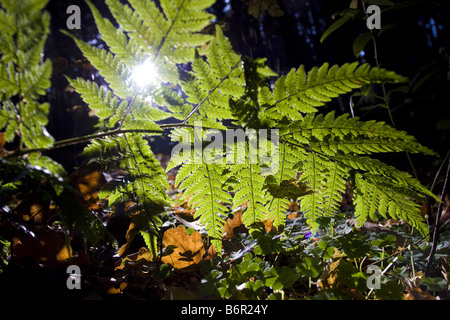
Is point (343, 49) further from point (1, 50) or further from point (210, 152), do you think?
point (1, 50)

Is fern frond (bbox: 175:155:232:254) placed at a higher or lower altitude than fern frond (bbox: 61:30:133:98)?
lower

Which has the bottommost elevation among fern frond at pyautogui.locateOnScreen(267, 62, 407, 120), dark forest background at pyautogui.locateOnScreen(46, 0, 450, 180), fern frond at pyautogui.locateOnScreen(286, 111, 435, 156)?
→ fern frond at pyautogui.locateOnScreen(286, 111, 435, 156)

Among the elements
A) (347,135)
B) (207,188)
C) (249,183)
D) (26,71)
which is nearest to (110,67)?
(26,71)

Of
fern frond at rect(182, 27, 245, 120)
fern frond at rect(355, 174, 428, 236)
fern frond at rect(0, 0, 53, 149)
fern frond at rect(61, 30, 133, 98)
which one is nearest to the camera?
fern frond at rect(0, 0, 53, 149)

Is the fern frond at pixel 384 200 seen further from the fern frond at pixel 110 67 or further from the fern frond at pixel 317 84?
the fern frond at pixel 110 67

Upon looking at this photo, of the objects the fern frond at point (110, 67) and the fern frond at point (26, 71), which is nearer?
the fern frond at point (26, 71)

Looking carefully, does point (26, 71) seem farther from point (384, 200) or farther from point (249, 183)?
point (384, 200)

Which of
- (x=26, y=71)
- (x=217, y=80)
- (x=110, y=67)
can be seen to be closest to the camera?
(x=26, y=71)

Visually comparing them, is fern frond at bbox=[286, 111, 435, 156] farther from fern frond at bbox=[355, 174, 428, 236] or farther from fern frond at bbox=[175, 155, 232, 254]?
fern frond at bbox=[175, 155, 232, 254]

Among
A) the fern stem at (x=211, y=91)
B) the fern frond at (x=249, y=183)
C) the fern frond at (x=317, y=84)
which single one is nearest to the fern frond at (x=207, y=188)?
the fern frond at (x=249, y=183)

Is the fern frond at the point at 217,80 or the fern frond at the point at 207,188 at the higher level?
the fern frond at the point at 217,80

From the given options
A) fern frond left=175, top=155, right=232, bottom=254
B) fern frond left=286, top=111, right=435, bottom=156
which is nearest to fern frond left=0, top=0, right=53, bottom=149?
fern frond left=175, top=155, right=232, bottom=254

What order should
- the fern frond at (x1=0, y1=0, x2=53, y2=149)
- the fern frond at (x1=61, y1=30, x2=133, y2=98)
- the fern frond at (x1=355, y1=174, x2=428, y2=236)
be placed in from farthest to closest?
the fern frond at (x1=355, y1=174, x2=428, y2=236)
the fern frond at (x1=61, y1=30, x2=133, y2=98)
the fern frond at (x1=0, y1=0, x2=53, y2=149)

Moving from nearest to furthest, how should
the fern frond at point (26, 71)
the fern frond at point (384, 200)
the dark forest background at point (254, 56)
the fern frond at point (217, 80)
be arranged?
1. the fern frond at point (26, 71)
2. the fern frond at point (217, 80)
3. the fern frond at point (384, 200)
4. the dark forest background at point (254, 56)
